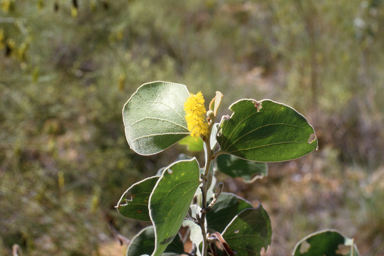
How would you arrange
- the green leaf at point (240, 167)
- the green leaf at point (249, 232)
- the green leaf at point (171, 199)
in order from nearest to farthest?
the green leaf at point (171, 199)
the green leaf at point (249, 232)
the green leaf at point (240, 167)

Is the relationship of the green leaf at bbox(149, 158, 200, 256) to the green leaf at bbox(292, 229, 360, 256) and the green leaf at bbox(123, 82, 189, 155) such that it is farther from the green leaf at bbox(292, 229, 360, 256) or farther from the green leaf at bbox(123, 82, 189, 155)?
the green leaf at bbox(292, 229, 360, 256)

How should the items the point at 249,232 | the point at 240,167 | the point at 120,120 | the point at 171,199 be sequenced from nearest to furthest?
the point at 171,199 → the point at 249,232 → the point at 240,167 → the point at 120,120

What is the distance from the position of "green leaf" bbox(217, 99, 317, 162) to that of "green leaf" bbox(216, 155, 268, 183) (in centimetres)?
17

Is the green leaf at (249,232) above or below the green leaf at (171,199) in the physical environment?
below

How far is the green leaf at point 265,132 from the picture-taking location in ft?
1.28

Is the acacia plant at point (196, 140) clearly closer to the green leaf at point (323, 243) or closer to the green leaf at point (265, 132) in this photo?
the green leaf at point (265, 132)

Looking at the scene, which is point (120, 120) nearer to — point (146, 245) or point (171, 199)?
point (146, 245)

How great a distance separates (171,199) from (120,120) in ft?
11.0

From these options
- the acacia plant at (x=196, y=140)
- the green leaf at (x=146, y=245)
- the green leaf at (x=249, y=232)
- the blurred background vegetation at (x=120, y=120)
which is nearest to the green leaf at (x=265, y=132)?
the acacia plant at (x=196, y=140)

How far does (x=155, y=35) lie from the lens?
534 centimetres

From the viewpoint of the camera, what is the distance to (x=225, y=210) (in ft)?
1.74

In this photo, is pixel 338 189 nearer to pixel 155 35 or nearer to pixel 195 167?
pixel 195 167

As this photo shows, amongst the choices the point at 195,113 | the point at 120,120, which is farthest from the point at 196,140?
the point at 120,120

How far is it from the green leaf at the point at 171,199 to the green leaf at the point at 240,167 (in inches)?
8.5
